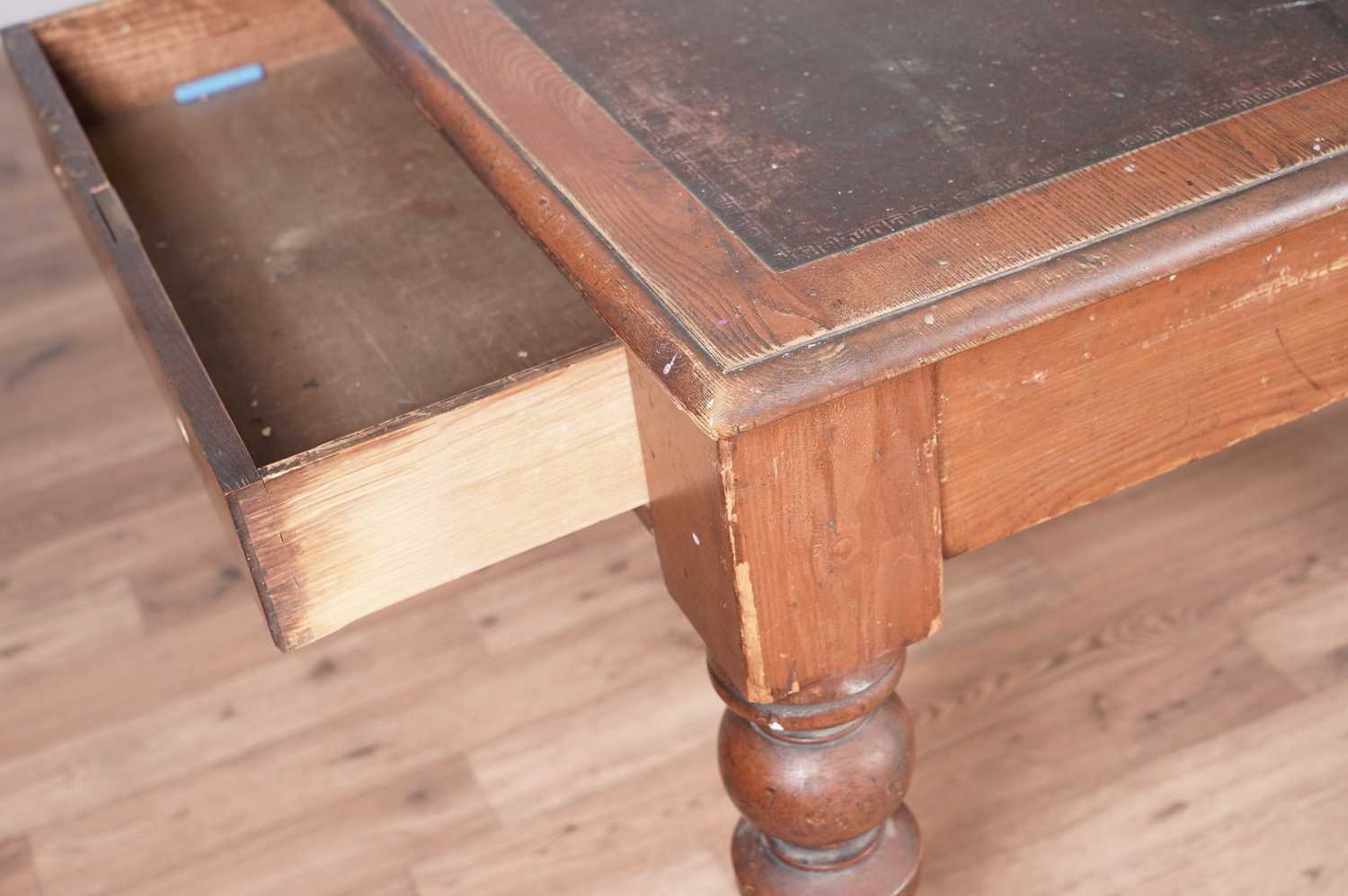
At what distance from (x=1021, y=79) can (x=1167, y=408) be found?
18cm

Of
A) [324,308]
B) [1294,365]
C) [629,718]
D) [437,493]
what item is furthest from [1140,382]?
[629,718]

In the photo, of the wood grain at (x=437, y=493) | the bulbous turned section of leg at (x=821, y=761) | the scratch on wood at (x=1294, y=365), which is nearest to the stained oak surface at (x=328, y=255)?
the wood grain at (x=437, y=493)

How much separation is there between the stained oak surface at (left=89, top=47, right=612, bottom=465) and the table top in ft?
0.45

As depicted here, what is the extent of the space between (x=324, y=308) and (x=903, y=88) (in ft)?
1.26

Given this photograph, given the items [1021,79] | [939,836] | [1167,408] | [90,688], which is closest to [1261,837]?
[939,836]

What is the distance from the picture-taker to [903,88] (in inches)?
32.8

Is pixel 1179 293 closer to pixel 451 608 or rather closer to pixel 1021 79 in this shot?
pixel 1021 79

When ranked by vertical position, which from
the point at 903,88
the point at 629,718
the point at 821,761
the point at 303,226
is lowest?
the point at 629,718

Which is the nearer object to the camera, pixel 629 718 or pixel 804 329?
pixel 804 329

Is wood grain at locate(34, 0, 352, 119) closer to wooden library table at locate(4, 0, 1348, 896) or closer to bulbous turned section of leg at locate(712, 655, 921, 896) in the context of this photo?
wooden library table at locate(4, 0, 1348, 896)

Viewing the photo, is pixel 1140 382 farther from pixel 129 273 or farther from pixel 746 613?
pixel 129 273

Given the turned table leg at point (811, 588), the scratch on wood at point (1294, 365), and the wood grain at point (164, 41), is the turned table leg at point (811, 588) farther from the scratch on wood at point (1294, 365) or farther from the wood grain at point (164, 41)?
the wood grain at point (164, 41)

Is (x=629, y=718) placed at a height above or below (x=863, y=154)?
below

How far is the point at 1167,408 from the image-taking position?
78 cm
